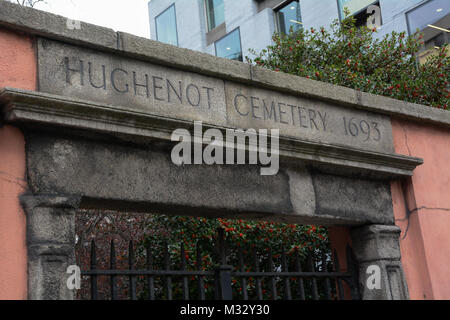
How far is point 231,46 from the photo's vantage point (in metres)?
19.1

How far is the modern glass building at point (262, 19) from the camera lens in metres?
13.2

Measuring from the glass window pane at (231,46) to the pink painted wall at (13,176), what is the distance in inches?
636

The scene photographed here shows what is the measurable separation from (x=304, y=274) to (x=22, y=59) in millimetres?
2174

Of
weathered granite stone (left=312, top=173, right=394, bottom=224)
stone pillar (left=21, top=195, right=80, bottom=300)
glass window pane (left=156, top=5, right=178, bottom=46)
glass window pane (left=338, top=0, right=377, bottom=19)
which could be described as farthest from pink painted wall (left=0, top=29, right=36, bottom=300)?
glass window pane (left=156, top=5, right=178, bottom=46)

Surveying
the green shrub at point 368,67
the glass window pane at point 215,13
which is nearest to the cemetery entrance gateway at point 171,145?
the green shrub at point 368,67

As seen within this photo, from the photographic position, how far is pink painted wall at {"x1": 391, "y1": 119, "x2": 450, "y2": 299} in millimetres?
4216

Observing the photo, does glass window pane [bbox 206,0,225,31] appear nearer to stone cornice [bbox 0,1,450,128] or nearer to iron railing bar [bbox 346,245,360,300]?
stone cornice [bbox 0,1,450,128]

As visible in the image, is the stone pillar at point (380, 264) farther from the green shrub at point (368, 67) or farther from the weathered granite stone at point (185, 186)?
the green shrub at point (368, 67)

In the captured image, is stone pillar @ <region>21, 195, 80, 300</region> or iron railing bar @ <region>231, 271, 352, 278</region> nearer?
stone pillar @ <region>21, 195, 80, 300</region>

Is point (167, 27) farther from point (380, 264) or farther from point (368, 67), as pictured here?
point (380, 264)

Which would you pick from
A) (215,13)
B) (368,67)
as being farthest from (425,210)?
(215,13)

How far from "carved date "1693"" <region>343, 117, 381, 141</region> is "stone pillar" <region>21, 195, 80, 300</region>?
2.19m

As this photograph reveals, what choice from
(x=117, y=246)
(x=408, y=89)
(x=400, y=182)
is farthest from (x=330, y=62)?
(x=400, y=182)

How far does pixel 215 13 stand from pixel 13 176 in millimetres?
18339
